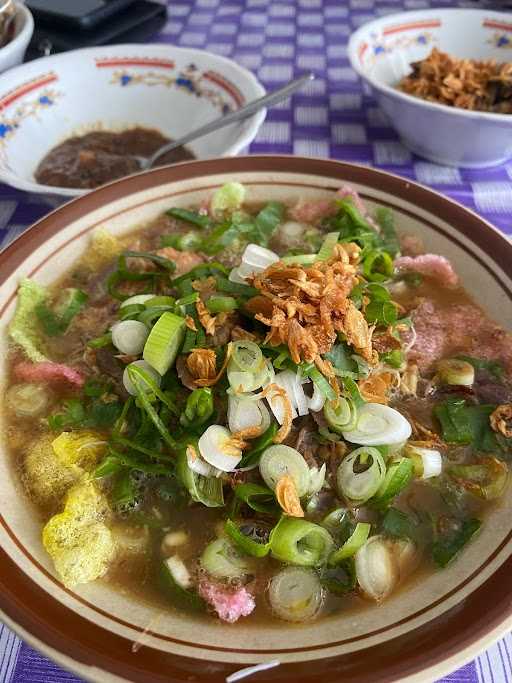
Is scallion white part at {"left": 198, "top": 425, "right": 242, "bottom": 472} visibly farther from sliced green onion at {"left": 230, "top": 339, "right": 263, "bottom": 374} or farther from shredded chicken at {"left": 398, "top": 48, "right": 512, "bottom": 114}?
shredded chicken at {"left": 398, "top": 48, "right": 512, "bottom": 114}

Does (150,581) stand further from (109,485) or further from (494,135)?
(494,135)

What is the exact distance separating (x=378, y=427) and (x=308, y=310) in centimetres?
28

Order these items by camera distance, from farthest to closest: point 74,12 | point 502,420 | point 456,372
Result: point 74,12, point 456,372, point 502,420

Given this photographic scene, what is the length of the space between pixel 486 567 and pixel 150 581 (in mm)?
596

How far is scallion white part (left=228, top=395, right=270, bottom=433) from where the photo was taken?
1165 millimetres

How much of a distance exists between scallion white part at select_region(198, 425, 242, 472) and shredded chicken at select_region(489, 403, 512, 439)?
0.55 metres

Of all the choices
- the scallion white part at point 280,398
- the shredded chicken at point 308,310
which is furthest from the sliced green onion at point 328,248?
the scallion white part at point 280,398

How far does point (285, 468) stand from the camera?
1.11m

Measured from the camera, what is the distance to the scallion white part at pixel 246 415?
117 centimetres

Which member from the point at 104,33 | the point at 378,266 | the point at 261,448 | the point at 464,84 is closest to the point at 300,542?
A: the point at 261,448

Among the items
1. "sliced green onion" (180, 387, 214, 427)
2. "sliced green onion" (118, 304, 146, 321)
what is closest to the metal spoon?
"sliced green onion" (118, 304, 146, 321)

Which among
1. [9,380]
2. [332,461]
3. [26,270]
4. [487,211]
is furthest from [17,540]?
[487,211]

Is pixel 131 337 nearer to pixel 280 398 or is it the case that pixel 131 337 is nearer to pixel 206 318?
pixel 206 318

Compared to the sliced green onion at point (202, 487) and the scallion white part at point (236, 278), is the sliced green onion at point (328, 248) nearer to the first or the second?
the scallion white part at point (236, 278)
